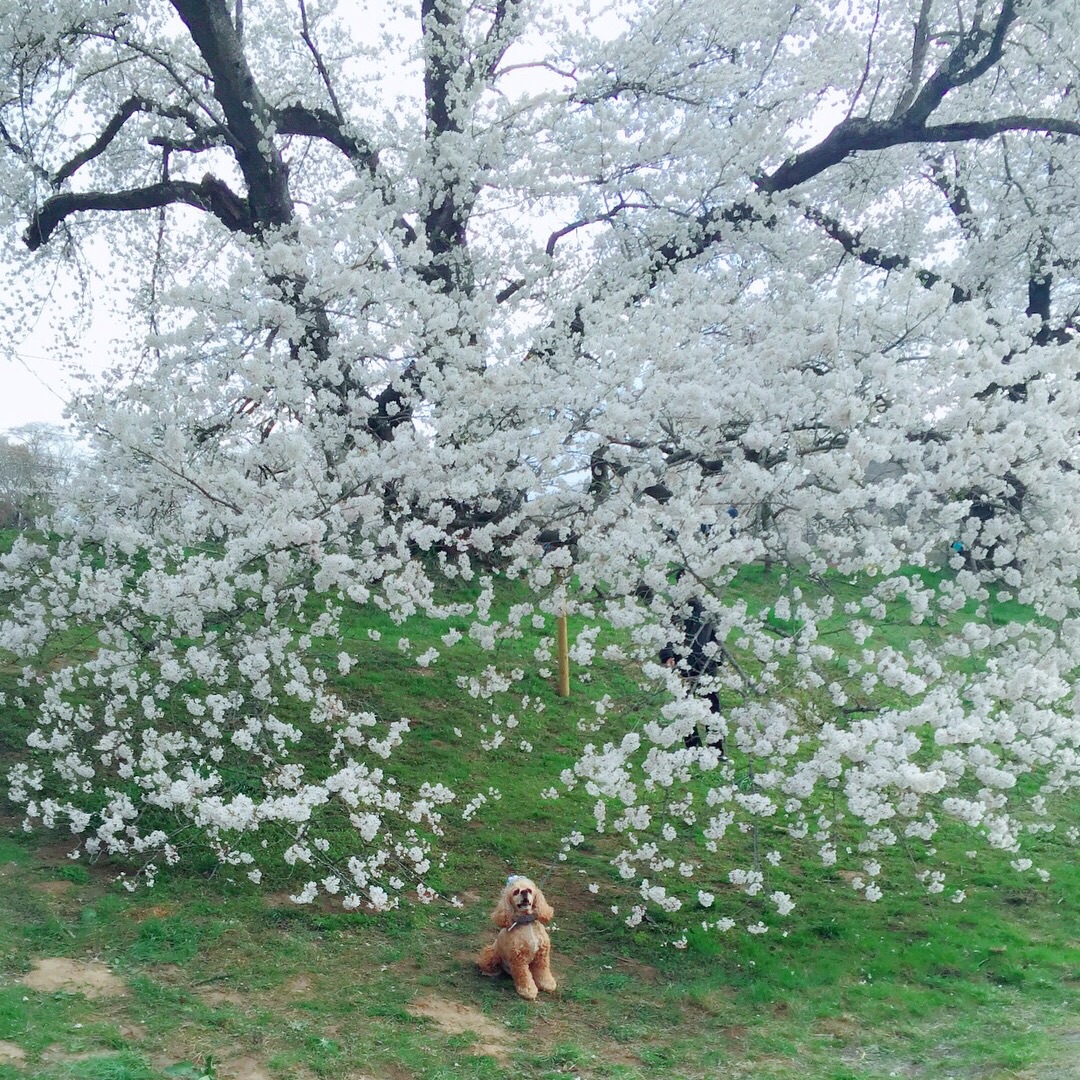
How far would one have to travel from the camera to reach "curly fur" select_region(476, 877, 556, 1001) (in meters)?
5.27

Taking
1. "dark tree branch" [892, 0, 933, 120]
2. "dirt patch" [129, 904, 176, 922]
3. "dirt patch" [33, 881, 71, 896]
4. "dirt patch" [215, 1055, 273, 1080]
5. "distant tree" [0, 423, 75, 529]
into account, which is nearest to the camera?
"dirt patch" [215, 1055, 273, 1080]

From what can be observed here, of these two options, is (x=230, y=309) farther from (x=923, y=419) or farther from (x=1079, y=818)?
(x=1079, y=818)

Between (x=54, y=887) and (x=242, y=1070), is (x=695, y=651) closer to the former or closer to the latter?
(x=242, y=1070)

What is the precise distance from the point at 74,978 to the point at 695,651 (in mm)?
3736

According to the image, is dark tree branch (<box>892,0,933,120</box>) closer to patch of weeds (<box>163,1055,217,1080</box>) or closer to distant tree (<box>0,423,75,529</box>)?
distant tree (<box>0,423,75,529</box>)

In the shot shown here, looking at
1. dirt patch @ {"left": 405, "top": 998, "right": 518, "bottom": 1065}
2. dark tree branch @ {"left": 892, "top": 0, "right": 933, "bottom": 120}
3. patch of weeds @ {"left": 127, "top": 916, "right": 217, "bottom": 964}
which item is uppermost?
dark tree branch @ {"left": 892, "top": 0, "right": 933, "bottom": 120}

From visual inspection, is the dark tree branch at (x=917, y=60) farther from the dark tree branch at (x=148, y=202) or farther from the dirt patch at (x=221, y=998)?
the dirt patch at (x=221, y=998)

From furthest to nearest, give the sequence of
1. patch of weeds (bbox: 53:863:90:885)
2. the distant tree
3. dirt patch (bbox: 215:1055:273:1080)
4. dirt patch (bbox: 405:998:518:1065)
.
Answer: the distant tree
patch of weeds (bbox: 53:863:90:885)
dirt patch (bbox: 405:998:518:1065)
dirt patch (bbox: 215:1055:273:1080)

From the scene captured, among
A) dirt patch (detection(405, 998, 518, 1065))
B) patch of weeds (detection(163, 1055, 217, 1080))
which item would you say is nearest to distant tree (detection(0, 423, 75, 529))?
patch of weeds (detection(163, 1055, 217, 1080))

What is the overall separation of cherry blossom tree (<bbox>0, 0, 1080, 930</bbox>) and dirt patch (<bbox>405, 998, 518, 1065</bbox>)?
59cm

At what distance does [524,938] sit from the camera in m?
5.27

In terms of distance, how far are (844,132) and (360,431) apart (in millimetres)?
5410

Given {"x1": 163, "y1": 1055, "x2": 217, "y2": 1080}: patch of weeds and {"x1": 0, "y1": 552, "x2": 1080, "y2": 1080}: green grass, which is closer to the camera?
{"x1": 163, "y1": 1055, "x2": 217, "y2": 1080}: patch of weeds

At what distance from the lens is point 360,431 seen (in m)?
6.22
